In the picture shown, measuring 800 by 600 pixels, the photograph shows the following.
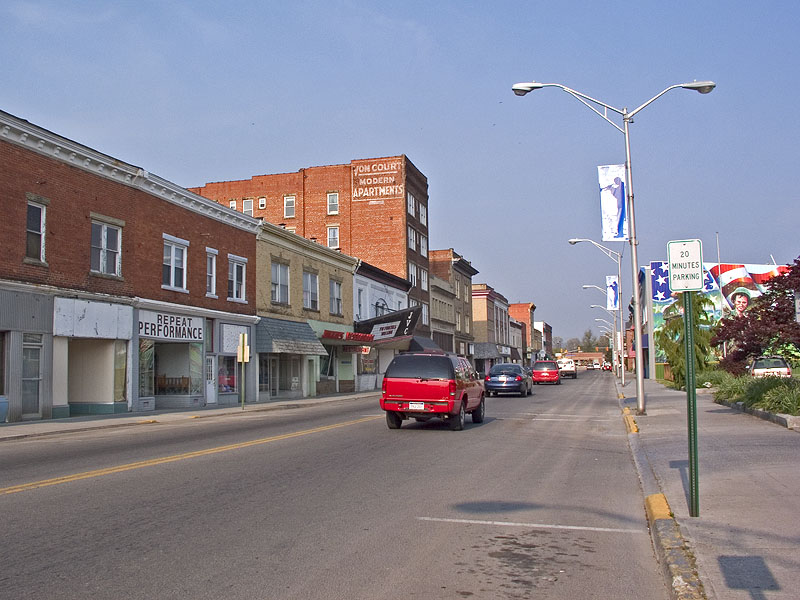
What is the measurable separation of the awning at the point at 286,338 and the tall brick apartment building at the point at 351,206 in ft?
64.3

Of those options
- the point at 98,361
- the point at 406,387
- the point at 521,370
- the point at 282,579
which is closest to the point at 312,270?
the point at 521,370

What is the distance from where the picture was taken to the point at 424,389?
17500 millimetres

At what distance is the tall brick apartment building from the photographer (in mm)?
58438

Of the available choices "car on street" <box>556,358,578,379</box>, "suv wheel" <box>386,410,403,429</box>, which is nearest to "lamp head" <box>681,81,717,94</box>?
"suv wheel" <box>386,410,403,429</box>

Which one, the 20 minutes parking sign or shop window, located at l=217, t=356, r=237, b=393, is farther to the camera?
shop window, located at l=217, t=356, r=237, b=393

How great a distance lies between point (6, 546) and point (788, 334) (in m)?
15.0

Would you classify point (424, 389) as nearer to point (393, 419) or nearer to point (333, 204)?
point (393, 419)

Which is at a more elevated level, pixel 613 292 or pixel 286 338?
pixel 613 292

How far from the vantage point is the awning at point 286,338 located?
34.8m

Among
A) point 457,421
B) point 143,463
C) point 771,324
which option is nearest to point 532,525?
point 143,463

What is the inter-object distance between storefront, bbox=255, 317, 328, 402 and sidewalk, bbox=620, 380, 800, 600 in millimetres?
22189

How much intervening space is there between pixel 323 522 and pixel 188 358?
924 inches

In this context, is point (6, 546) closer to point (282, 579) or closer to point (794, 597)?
point (282, 579)

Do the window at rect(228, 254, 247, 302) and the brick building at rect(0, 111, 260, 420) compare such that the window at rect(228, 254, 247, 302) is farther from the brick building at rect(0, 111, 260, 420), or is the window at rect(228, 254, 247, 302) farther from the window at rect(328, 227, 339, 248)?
the window at rect(328, 227, 339, 248)
